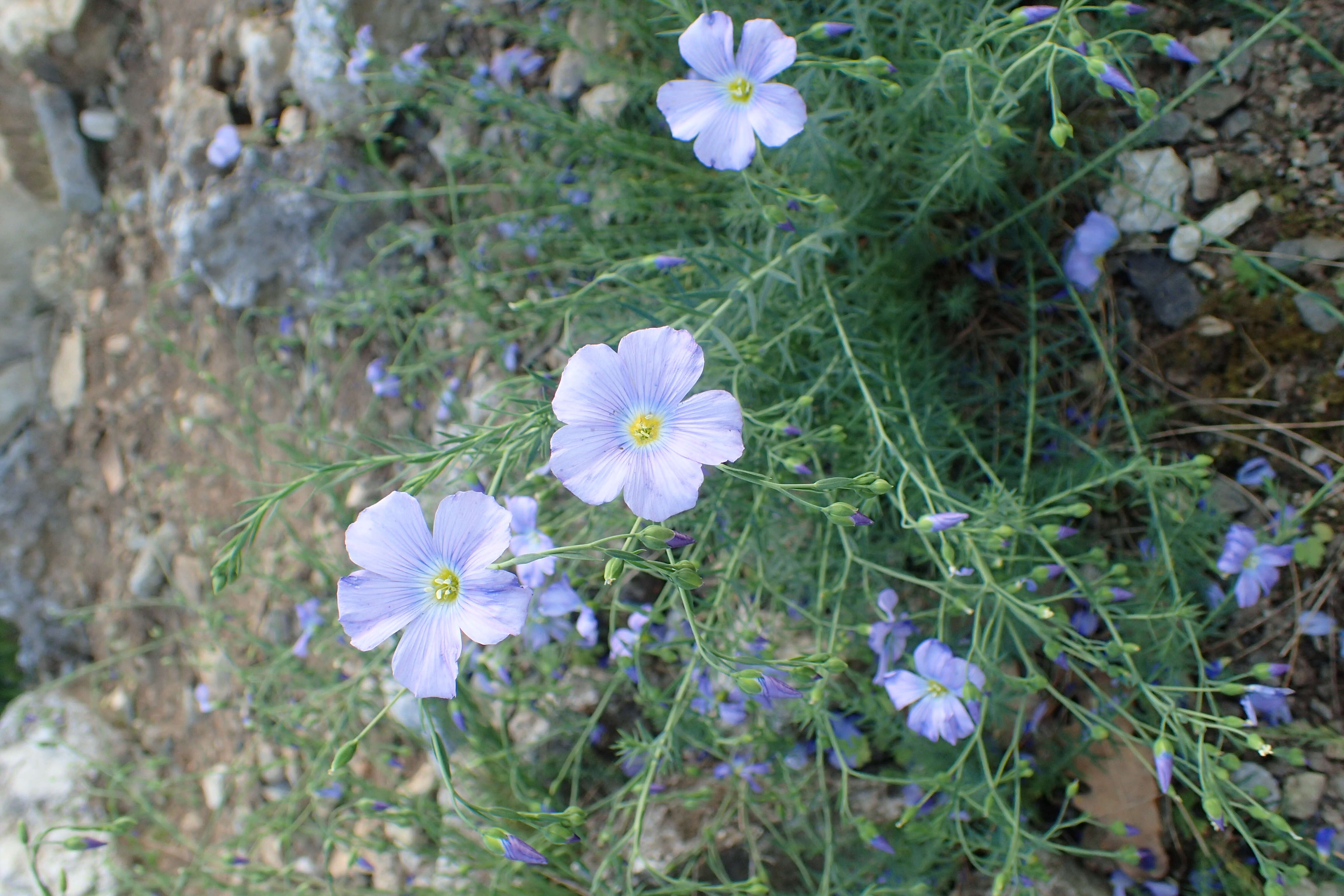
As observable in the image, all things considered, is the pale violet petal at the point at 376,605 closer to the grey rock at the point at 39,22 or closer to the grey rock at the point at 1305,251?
the grey rock at the point at 1305,251

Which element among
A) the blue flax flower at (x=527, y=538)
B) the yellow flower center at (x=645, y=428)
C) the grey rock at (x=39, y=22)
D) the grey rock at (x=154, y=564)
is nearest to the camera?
the yellow flower center at (x=645, y=428)

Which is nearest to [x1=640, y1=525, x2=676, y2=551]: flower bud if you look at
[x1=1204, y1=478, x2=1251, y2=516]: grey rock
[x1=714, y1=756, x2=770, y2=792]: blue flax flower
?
[x1=714, y1=756, x2=770, y2=792]: blue flax flower

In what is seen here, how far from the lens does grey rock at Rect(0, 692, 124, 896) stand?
10.3 feet

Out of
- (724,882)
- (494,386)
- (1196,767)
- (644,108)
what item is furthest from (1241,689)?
(644,108)

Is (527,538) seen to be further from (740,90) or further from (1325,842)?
(1325,842)

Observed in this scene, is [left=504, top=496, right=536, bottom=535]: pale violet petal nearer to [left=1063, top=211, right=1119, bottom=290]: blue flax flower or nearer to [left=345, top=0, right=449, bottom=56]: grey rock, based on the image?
[left=1063, top=211, right=1119, bottom=290]: blue flax flower

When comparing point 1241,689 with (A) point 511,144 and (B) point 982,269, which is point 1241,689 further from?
(A) point 511,144

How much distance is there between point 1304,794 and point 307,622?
2.61 metres

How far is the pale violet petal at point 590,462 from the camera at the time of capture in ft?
4.30

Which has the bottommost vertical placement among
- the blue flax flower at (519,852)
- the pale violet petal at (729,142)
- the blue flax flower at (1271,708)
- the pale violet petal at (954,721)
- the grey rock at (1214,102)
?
the blue flax flower at (1271,708)

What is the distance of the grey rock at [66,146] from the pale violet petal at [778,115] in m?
3.64

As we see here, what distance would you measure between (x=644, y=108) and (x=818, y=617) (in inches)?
65.9

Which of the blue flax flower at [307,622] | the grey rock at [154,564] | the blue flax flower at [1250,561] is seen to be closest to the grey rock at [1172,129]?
the blue flax flower at [1250,561]

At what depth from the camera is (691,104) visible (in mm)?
1679
